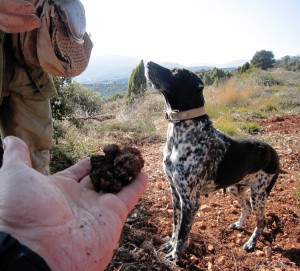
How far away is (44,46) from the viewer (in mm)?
2863

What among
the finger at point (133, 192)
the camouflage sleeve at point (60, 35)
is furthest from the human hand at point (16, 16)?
the finger at point (133, 192)

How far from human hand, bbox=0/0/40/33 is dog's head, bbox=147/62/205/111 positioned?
1.59 m

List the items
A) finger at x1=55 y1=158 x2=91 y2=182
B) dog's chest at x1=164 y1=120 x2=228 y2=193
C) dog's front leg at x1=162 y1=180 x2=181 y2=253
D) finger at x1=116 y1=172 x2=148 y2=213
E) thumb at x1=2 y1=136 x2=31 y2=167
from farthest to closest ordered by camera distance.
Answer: dog's front leg at x1=162 y1=180 x2=181 y2=253
dog's chest at x1=164 y1=120 x2=228 y2=193
finger at x1=55 y1=158 x2=91 y2=182
finger at x1=116 y1=172 x2=148 y2=213
thumb at x1=2 y1=136 x2=31 y2=167

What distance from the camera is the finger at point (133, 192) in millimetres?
1794

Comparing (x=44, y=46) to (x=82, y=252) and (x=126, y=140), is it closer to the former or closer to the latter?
(x=82, y=252)

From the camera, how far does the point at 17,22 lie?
2326 millimetres

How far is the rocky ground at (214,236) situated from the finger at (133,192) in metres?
1.37

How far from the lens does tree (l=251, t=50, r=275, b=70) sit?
45.4 m

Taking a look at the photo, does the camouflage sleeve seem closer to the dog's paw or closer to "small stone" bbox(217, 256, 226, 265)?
"small stone" bbox(217, 256, 226, 265)

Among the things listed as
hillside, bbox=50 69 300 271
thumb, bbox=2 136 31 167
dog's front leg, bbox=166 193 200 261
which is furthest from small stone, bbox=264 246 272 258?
thumb, bbox=2 136 31 167

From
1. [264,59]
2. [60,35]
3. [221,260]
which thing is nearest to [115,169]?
[60,35]

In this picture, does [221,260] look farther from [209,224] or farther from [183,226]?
[209,224]

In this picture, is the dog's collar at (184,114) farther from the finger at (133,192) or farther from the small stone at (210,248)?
the finger at (133,192)

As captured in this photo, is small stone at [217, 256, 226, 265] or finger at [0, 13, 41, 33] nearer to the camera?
finger at [0, 13, 41, 33]
